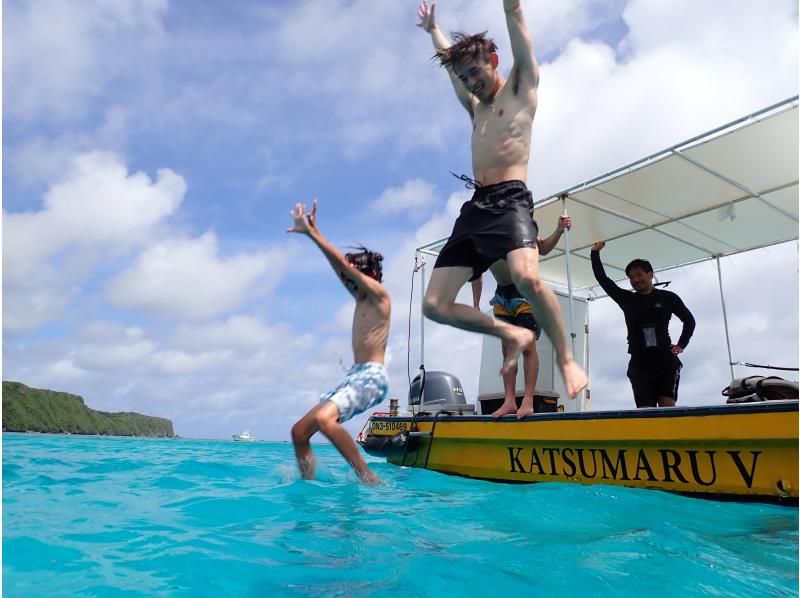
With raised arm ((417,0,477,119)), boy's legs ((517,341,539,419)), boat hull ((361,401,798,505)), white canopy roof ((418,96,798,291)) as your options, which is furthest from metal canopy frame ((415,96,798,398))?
raised arm ((417,0,477,119))

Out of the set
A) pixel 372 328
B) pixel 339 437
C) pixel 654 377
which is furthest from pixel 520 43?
pixel 654 377

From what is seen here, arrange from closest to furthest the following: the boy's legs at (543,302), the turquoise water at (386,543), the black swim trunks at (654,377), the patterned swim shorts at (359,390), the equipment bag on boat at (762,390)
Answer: the turquoise water at (386,543)
the boy's legs at (543,302)
the equipment bag on boat at (762,390)
the patterned swim shorts at (359,390)
the black swim trunks at (654,377)

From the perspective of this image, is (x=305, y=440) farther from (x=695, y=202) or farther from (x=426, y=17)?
(x=695, y=202)

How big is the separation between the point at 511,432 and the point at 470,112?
317cm

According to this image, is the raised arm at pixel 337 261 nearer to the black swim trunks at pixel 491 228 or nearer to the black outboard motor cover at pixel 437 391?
the black swim trunks at pixel 491 228

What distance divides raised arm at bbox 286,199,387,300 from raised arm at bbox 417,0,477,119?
1.44 meters

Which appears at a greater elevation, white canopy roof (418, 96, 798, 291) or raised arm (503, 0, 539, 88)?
white canopy roof (418, 96, 798, 291)

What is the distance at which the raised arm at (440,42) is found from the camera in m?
3.90

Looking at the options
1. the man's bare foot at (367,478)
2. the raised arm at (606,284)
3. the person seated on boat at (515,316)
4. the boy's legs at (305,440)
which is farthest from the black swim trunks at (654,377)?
the boy's legs at (305,440)

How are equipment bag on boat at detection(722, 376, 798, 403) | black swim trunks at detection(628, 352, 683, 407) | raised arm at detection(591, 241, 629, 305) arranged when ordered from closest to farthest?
equipment bag on boat at detection(722, 376, 798, 403) < black swim trunks at detection(628, 352, 683, 407) < raised arm at detection(591, 241, 629, 305)

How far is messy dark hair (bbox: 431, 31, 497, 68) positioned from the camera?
139 inches

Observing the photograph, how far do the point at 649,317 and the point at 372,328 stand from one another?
304 cm

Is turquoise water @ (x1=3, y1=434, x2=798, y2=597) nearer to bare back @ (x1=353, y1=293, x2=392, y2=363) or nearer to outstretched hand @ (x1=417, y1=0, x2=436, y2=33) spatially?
bare back @ (x1=353, y1=293, x2=392, y2=363)

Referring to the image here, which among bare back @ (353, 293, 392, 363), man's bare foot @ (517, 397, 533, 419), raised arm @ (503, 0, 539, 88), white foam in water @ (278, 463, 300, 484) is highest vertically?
raised arm @ (503, 0, 539, 88)
